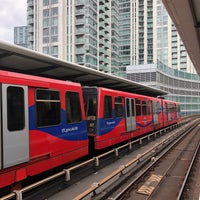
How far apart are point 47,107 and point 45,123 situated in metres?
0.46

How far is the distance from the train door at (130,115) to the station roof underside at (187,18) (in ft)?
13.6

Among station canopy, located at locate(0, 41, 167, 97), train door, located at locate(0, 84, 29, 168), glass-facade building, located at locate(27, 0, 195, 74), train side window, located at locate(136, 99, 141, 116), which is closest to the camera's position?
train door, located at locate(0, 84, 29, 168)

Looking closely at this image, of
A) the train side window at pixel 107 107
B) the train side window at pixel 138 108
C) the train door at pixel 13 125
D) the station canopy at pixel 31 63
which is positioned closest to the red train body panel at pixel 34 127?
the train door at pixel 13 125

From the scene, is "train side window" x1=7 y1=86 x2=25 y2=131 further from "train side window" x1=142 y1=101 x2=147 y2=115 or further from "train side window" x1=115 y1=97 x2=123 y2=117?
"train side window" x1=142 y1=101 x2=147 y2=115

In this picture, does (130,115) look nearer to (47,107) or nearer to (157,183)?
(157,183)

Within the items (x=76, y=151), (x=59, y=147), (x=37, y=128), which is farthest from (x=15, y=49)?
(x=76, y=151)

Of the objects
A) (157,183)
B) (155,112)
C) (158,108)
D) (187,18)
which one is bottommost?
(157,183)

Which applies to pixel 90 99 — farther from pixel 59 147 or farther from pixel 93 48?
pixel 93 48

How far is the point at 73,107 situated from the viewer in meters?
9.48

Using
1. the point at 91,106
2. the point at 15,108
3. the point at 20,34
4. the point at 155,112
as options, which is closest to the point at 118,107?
the point at 91,106

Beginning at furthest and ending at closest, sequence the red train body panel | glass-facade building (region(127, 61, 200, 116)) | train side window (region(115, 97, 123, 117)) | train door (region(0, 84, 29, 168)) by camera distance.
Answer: glass-facade building (region(127, 61, 200, 116))
train side window (region(115, 97, 123, 117))
the red train body panel
train door (region(0, 84, 29, 168))

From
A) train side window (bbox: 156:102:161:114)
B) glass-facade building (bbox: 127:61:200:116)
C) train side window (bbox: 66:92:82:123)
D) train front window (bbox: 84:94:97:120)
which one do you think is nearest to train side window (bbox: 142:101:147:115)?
train side window (bbox: 156:102:161:114)

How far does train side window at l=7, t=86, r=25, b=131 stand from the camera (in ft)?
21.5

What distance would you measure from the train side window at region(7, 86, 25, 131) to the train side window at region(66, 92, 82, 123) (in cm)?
227
